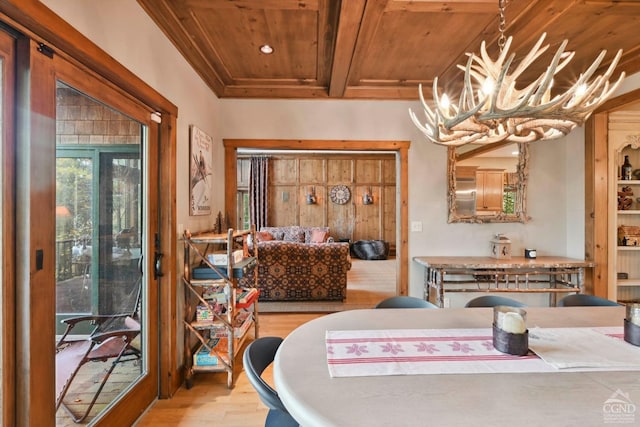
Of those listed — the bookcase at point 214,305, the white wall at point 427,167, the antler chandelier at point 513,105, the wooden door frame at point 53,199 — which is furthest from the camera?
the white wall at point 427,167

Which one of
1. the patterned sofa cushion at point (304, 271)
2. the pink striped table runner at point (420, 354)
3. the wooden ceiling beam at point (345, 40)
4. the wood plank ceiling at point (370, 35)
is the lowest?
the patterned sofa cushion at point (304, 271)

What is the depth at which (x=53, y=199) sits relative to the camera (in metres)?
1.32

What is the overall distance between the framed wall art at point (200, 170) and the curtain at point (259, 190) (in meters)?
5.38

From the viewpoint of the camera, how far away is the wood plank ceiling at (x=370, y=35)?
2.03 metres

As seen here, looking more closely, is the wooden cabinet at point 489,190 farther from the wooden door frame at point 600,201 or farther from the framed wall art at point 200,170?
the framed wall art at point 200,170

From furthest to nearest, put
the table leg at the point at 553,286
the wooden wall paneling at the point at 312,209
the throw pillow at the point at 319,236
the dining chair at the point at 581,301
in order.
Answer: the wooden wall paneling at the point at 312,209
the throw pillow at the point at 319,236
the table leg at the point at 553,286
the dining chair at the point at 581,301

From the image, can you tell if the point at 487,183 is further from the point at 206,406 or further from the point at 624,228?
the point at 206,406

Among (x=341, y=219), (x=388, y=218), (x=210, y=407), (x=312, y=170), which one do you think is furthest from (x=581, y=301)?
(x=312, y=170)

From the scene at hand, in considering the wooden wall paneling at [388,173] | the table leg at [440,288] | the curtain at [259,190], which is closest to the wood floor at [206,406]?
the table leg at [440,288]

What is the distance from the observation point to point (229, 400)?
2260mm

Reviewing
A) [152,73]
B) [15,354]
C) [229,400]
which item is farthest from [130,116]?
[229,400]

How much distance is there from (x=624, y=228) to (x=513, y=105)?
2930 mm

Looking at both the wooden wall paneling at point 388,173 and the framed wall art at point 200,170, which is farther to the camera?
the wooden wall paneling at point 388,173

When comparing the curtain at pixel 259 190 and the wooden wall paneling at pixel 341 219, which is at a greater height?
the curtain at pixel 259 190
